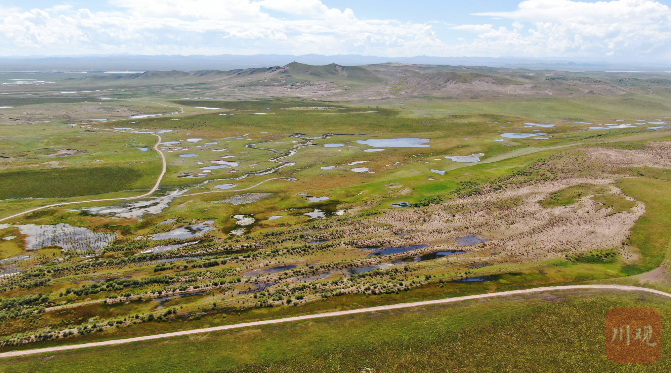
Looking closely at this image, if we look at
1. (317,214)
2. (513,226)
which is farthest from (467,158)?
(317,214)

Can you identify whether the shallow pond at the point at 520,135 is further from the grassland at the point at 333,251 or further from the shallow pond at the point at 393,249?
the shallow pond at the point at 393,249

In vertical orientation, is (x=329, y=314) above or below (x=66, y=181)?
below

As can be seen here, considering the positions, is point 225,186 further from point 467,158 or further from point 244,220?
point 467,158

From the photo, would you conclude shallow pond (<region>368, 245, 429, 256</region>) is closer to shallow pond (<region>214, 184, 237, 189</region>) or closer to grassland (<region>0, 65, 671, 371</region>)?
grassland (<region>0, 65, 671, 371</region>)

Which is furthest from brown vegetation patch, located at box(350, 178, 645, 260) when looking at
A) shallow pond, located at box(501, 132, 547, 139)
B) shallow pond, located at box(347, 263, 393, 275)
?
shallow pond, located at box(501, 132, 547, 139)

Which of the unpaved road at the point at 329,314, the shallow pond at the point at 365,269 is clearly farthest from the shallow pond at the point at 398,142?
the unpaved road at the point at 329,314

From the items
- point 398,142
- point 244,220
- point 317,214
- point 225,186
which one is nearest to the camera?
point 244,220
